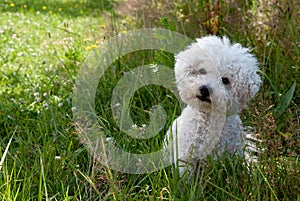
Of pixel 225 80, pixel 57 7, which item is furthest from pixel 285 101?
pixel 57 7

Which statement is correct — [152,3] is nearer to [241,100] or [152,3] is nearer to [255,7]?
[255,7]

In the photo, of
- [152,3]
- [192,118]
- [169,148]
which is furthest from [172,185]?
[152,3]

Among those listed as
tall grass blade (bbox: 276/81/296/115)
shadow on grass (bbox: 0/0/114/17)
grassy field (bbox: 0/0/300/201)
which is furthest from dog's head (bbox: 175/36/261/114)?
shadow on grass (bbox: 0/0/114/17)

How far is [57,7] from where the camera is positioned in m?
10.4

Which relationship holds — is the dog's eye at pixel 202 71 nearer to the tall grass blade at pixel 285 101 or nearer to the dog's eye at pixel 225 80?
the dog's eye at pixel 225 80

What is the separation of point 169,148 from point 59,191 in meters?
0.62

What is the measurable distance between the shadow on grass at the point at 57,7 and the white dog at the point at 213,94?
6.66 m

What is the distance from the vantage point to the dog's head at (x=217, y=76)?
2670mm

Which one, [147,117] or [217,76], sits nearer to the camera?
[217,76]

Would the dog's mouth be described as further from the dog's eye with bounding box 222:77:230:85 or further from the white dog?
the dog's eye with bounding box 222:77:230:85

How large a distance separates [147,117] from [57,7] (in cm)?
740

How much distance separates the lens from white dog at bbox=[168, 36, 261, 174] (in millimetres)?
2688

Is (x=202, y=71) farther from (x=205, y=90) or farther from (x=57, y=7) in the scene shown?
(x=57, y=7)

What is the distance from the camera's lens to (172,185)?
8.03 feet
